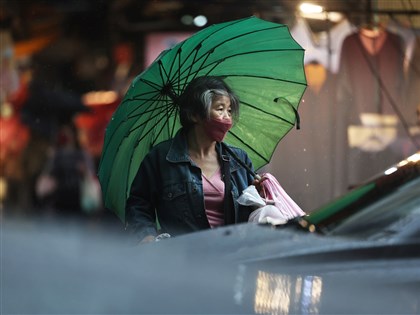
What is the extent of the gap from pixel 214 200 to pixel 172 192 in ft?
0.67

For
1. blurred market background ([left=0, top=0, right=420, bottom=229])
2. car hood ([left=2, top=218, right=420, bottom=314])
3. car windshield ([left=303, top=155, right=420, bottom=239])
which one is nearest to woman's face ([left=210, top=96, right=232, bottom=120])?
car windshield ([left=303, top=155, right=420, bottom=239])

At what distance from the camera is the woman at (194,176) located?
473cm

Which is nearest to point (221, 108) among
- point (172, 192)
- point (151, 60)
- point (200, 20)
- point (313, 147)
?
point (172, 192)

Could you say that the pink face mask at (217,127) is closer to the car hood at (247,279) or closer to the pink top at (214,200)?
the pink top at (214,200)

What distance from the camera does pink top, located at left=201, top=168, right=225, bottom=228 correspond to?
4.75 meters

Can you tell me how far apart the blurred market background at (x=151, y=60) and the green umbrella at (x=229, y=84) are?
1988 millimetres

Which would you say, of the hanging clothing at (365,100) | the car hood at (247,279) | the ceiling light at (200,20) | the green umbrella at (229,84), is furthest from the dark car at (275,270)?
the ceiling light at (200,20)

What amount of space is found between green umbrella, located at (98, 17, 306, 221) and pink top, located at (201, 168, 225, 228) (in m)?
0.50

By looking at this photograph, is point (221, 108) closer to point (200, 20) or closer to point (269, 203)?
point (269, 203)

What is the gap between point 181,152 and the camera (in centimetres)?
484

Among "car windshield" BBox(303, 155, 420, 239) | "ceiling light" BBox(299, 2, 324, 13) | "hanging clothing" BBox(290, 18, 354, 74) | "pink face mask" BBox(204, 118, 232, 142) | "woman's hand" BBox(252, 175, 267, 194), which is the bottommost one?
"car windshield" BBox(303, 155, 420, 239)

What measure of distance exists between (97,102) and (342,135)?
311 cm

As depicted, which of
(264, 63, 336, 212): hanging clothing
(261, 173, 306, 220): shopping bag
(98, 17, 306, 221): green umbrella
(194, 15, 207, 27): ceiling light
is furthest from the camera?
(194, 15, 207, 27): ceiling light

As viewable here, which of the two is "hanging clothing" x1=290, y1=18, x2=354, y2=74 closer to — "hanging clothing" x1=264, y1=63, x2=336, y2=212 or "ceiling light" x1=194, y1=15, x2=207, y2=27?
"hanging clothing" x1=264, y1=63, x2=336, y2=212
